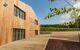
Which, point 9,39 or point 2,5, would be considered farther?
point 9,39

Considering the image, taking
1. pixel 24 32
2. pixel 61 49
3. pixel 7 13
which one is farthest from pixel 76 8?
pixel 24 32

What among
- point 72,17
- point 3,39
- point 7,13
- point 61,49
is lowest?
point 61,49

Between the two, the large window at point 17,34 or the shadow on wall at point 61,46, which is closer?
the shadow on wall at point 61,46

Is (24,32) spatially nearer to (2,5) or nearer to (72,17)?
(2,5)

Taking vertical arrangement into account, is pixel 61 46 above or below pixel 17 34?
below

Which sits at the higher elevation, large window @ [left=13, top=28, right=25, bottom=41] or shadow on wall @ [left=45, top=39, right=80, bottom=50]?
large window @ [left=13, top=28, right=25, bottom=41]

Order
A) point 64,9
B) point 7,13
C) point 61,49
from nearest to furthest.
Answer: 1. point 64,9
2. point 7,13
3. point 61,49

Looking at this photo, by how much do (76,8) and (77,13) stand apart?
0.57ft

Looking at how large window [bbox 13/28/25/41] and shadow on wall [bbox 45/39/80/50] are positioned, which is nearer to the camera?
shadow on wall [bbox 45/39/80/50]

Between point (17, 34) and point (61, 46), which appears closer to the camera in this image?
point (61, 46)

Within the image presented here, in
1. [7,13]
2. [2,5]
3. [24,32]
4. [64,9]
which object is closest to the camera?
[64,9]

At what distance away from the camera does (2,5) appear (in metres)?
18.5

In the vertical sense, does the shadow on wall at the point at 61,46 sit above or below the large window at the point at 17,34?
below

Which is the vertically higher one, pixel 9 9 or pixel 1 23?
pixel 9 9
